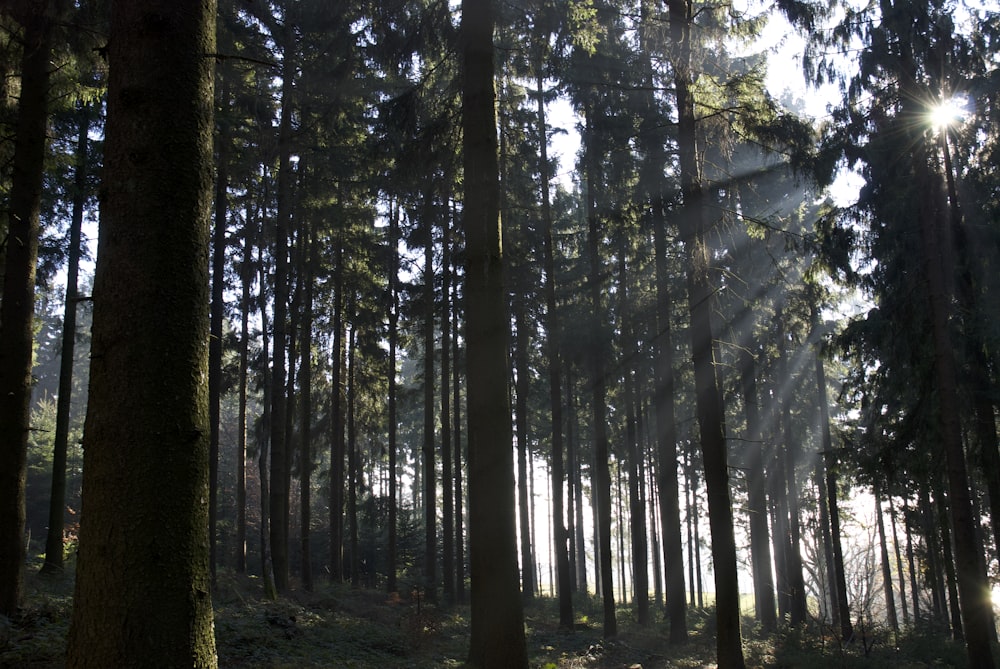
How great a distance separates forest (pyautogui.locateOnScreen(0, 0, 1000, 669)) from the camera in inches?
132

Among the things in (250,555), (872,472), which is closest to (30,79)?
(872,472)

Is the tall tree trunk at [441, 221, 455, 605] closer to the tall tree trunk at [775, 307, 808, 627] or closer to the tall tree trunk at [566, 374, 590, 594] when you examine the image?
the tall tree trunk at [566, 374, 590, 594]

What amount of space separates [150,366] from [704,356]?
10177 mm

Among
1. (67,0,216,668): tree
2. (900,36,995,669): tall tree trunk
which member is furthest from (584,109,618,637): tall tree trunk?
(67,0,216,668): tree

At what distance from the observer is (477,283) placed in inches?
→ 298

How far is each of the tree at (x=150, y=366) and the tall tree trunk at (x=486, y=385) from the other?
4097 mm

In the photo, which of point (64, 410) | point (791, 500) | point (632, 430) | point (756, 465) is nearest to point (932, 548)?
point (756, 465)

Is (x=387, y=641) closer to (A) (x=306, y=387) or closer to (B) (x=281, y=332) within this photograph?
(B) (x=281, y=332)

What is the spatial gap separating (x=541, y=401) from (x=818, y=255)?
18.0 metres

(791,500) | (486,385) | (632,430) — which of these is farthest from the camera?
(791,500)

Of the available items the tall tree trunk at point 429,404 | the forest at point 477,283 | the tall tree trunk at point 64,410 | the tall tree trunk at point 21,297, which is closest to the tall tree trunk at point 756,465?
the forest at point 477,283

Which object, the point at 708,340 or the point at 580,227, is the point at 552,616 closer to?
the point at 580,227

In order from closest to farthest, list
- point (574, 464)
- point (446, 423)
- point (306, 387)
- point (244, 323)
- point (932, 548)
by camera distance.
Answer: point (306, 387), point (932, 548), point (446, 423), point (244, 323), point (574, 464)

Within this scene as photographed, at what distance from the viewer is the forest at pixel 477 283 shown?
336 cm
